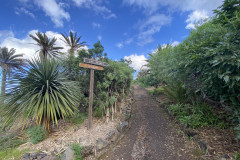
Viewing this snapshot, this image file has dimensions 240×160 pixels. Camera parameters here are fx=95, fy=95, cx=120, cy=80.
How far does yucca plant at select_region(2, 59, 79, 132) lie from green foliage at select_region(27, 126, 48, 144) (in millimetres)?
144

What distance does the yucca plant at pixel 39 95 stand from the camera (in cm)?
259

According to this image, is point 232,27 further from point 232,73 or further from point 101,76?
point 101,76

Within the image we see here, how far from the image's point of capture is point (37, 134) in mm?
2729

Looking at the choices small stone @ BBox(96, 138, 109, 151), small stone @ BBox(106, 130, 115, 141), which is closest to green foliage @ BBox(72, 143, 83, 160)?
small stone @ BBox(96, 138, 109, 151)

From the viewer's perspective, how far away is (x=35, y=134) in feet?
8.88

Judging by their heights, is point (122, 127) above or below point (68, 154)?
above

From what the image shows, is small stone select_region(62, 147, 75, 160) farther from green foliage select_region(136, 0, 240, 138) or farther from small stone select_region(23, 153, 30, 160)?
green foliage select_region(136, 0, 240, 138)

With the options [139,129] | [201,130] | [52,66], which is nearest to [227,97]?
[201,130]

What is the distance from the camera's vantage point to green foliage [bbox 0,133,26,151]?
9.10 feet

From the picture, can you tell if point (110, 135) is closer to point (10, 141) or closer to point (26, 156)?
point (26, 156)

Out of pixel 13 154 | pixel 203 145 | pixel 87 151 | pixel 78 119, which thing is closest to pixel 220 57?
pixel 203 145

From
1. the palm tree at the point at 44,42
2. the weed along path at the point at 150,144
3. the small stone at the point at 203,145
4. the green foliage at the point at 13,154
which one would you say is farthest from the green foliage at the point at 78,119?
the palm tree at the point at 44,42

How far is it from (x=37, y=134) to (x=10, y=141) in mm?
1084

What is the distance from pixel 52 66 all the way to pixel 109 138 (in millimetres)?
2927
